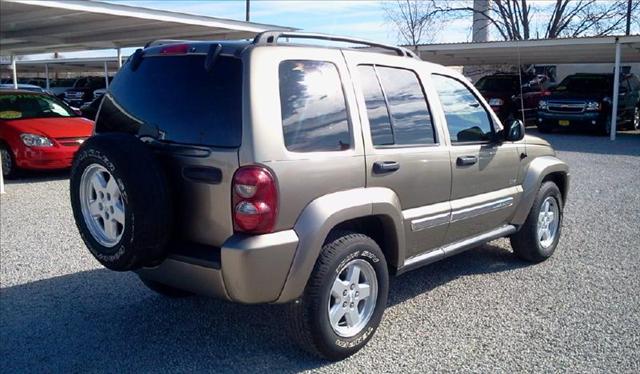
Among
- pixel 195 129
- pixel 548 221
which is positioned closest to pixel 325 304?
pixel 195 129

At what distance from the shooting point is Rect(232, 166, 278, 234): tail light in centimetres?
341

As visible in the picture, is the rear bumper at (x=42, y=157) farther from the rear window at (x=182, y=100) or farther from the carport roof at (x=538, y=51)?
the carport roof at (x=538, y=51)

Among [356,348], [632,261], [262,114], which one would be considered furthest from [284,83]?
[632,261]

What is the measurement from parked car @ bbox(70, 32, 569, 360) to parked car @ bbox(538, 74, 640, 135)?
16213 millimetres

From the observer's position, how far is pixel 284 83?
368 centimetres

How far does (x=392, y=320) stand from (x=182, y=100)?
2165 mm

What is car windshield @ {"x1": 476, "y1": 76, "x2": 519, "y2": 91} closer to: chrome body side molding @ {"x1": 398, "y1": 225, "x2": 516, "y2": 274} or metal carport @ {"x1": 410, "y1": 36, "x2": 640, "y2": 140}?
metal carport @ {"x1": 410, "y1": 36, "x2": 640, "y2": 140}

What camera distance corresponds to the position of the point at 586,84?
67.4 ft

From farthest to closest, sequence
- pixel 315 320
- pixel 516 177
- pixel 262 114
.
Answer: pixel 516 177, pixel 315 320, pixel 262 114

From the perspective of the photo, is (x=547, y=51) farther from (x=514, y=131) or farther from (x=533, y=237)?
(x=514, y=131)

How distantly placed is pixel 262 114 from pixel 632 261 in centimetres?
433

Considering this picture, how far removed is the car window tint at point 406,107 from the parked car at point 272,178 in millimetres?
12

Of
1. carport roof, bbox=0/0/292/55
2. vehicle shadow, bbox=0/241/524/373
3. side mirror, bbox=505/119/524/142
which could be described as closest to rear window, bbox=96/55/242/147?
vehicle shadow, bbox=0/241/524/373

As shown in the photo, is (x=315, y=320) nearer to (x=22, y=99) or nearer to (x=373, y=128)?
(x=373, y=128)
